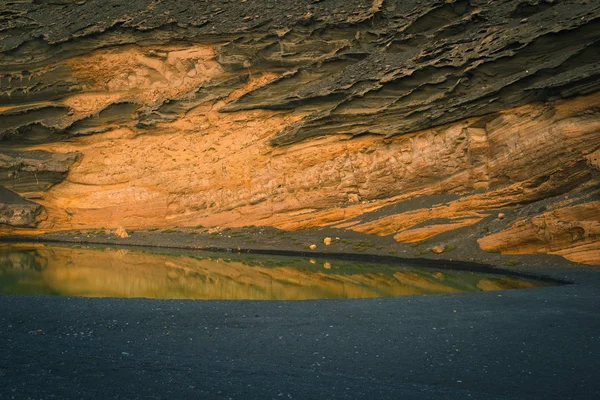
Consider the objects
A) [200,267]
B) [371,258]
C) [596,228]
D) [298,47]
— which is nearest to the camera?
[596,228]

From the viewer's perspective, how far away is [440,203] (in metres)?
32.0

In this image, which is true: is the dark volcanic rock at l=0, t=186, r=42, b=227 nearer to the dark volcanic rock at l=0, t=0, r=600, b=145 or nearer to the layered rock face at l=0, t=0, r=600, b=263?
the layered rock face at l=0, t=0, r=600, b=263

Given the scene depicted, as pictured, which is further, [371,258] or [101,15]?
[101,15]

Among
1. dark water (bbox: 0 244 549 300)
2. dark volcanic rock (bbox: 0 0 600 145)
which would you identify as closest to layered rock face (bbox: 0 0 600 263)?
dark volcanic rock (bbox: 0 0 600 145)

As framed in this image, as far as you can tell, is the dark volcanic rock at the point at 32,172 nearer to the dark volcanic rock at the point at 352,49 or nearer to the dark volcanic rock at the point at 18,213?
the dark volcanic rock at the point at 18,213

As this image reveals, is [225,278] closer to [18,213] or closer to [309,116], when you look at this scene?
[309,116]

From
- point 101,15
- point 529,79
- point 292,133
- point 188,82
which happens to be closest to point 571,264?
point 529,79

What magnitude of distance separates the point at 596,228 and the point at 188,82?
111 feet

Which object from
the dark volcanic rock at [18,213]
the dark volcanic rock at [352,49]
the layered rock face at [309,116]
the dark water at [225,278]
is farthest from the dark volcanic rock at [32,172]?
the dark water at [225,278]

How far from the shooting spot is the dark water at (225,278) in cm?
1958

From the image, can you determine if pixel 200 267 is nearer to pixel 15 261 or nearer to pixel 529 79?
pixel 15 261

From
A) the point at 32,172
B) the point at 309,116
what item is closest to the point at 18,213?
→ the point at 32,172

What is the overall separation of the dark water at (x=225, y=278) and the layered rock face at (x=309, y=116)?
18.2ft

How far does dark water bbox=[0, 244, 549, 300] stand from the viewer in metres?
19.6
